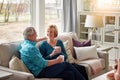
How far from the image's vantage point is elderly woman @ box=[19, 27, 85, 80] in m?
3.24

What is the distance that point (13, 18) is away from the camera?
426 centimetres

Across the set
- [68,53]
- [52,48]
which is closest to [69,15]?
[68,53]

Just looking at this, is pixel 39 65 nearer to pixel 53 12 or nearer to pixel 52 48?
pixel 52 48

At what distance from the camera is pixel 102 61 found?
4258 millimetres

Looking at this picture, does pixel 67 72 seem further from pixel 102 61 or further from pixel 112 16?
pixel 112 16

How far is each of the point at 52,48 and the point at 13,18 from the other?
3.53 ft

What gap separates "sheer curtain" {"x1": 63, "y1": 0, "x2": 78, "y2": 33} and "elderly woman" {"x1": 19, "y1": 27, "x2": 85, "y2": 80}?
1.90m

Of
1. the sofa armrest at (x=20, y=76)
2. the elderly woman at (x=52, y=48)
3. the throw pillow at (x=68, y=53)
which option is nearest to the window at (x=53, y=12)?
the throw pillow at (x=68, y=53)

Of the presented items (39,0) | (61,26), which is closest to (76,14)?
(61,26)

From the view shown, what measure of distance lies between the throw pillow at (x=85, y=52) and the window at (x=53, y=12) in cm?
111

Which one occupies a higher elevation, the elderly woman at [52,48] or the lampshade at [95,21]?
the lampshade at [95,21]

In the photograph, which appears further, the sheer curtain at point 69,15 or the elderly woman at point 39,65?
the sheer curtain at point 69,15

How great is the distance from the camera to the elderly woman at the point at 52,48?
12.0 ft

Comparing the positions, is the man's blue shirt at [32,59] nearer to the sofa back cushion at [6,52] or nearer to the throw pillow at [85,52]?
the sofa back cushion at [6,52]
